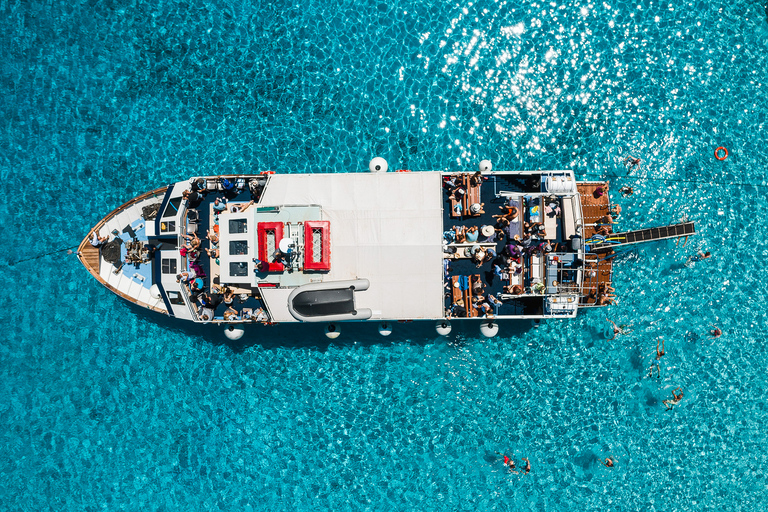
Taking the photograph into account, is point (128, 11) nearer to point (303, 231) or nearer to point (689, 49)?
point (303, 231)

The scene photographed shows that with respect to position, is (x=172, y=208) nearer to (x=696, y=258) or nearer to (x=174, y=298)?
(x=174, y=298)

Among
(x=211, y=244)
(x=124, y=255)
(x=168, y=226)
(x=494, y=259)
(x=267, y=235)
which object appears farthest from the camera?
(x=124, y=255)

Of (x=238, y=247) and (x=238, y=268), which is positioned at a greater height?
(x=238, y=247)

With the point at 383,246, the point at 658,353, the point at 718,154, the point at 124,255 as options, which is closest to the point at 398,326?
the point at 383,246

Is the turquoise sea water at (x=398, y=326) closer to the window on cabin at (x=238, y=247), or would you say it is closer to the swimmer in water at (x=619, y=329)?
the swimmer in water at (x=619, y=329)

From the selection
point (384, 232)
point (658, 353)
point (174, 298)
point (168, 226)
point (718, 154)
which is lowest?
point (658, 353)

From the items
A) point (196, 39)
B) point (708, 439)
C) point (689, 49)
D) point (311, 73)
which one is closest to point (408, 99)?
point (311, 73)
